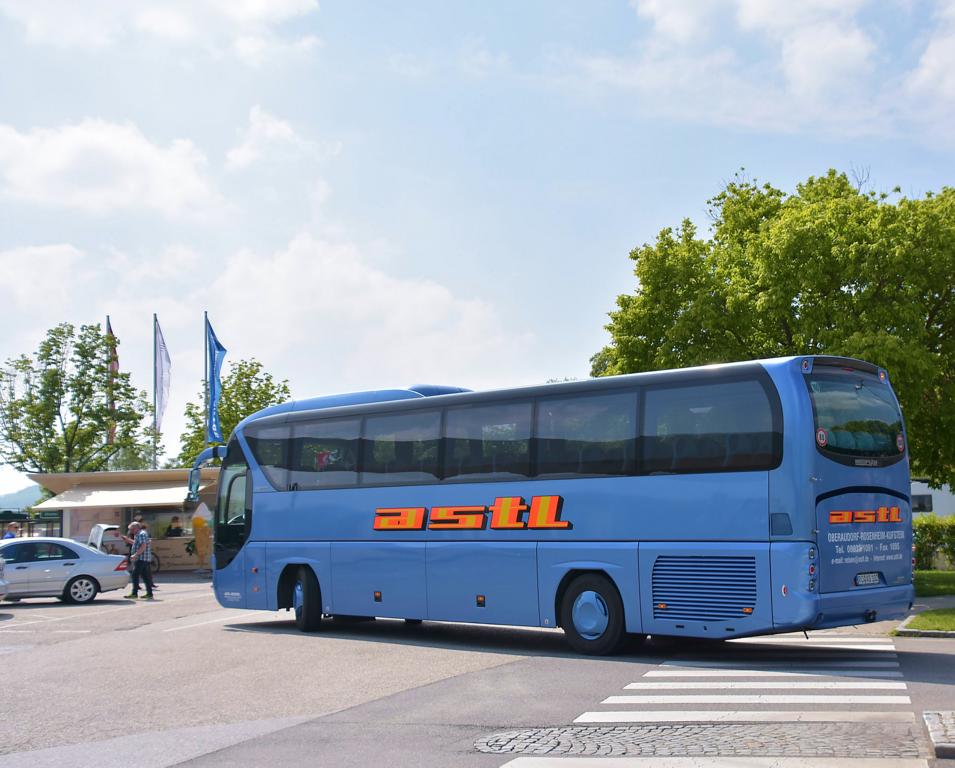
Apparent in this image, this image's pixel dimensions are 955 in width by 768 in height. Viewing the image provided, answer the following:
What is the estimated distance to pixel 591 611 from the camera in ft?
48.2

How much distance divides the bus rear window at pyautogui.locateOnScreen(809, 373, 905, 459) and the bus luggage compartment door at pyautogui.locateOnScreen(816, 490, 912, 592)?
1.72 ft

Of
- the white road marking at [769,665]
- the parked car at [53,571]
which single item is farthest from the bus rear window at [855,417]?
the parked car at [53,571]

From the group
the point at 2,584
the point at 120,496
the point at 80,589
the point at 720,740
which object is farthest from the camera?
the point at 120,496

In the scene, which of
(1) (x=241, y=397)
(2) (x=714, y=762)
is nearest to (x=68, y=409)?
(1) (x=241, y=397)

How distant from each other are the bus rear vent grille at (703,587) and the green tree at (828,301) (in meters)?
12.8

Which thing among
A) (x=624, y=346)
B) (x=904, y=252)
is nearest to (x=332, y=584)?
(x=624, y=346)

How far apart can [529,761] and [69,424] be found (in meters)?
52.8

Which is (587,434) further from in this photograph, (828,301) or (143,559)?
(143,559)

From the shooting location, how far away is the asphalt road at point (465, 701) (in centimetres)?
854

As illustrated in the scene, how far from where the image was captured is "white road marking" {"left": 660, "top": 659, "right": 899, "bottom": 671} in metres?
12.9

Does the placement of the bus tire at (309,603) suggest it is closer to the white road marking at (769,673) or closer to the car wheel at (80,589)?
the white road marking at (769,673)

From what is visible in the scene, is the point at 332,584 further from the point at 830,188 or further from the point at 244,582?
the point at 830,188

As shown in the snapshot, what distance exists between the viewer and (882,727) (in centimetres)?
891

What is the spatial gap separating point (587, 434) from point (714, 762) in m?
7.35
